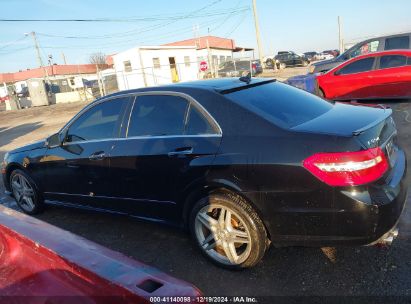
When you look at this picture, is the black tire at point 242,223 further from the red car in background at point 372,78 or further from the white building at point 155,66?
the white building at point 155,66

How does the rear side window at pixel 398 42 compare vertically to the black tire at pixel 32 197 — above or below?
above

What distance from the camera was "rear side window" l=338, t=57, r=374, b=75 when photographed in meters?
9.53

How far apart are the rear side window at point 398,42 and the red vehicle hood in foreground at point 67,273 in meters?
13.1

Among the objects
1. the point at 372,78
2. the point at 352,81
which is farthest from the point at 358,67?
the point at 372,78

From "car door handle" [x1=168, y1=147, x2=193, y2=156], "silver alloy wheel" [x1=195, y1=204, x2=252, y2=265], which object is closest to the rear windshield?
"car door handle" [x1=168, y1=147, x2=193, y2=156]

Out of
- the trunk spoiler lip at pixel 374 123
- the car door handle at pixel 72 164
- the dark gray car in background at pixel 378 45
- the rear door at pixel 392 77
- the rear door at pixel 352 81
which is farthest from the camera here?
the dark gray car in background at pixel 378 45

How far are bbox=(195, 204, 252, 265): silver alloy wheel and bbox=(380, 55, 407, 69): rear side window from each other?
7.96m

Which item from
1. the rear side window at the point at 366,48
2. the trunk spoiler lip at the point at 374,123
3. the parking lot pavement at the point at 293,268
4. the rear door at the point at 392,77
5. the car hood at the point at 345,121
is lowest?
the parking lot pavement at the point at 293,268

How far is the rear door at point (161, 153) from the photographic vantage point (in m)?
3.12

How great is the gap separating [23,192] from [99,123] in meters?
1.89

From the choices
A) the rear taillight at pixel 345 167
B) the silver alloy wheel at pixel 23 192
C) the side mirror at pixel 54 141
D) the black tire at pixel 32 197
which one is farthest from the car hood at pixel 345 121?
the silver alloy wheel at pixel 23 192

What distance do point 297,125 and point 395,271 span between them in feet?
4.52

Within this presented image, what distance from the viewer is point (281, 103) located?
10.9 feet

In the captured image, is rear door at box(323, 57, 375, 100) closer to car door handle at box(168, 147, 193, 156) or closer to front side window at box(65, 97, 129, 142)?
front side window at box(65, 97, 129, 142)
